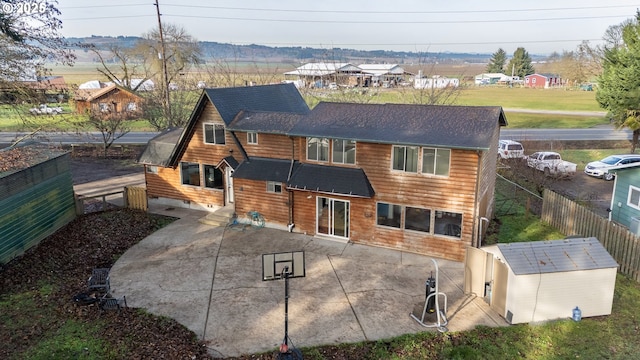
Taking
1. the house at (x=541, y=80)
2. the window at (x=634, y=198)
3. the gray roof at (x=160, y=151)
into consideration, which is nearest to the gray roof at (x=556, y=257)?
the window at (x=634, y=198)

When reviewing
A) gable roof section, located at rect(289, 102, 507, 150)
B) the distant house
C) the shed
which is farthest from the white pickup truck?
the shed

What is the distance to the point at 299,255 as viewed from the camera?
430 inches

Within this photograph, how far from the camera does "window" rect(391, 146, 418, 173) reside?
1706 cm

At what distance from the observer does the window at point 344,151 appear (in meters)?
18.3

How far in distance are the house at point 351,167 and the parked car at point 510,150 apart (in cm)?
1196

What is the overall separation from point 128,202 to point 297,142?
10.3 metres

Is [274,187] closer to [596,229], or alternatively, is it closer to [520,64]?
[596,229]

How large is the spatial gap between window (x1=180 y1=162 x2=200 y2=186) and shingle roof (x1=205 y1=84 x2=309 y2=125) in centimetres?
368

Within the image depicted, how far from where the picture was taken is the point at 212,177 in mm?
22469

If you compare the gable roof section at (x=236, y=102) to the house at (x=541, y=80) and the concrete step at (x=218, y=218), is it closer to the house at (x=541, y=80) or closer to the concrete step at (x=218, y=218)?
the concrete step at (x=218, y=218)

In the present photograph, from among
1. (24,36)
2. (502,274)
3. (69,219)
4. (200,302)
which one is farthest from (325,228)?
(24,36)

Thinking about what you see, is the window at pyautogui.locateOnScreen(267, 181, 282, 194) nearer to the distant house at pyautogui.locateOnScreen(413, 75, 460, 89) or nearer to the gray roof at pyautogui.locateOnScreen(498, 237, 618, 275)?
the gray roof at pyautogui.locateOnScreen(498, 237, 618, 275)

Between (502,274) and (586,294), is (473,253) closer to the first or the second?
(502,274)

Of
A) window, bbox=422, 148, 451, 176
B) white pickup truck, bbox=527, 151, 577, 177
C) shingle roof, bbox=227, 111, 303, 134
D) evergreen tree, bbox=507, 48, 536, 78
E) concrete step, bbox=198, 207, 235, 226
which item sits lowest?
concrete step, bbox=198, 207, 235, 226
